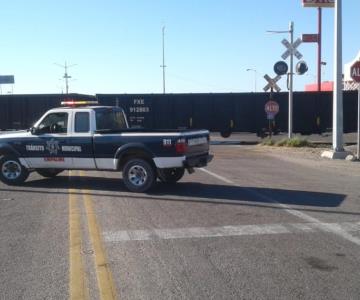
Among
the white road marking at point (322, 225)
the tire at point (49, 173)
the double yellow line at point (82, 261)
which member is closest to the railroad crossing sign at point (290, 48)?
the tire at point (49, 173)

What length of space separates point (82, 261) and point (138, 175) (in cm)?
553

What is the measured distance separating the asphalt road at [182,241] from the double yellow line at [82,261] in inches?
0.5

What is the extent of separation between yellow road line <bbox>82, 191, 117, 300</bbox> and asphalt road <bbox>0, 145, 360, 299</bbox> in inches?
0.5

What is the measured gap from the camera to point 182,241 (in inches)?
296

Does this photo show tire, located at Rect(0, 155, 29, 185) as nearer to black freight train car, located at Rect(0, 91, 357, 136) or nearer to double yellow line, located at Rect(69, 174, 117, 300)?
double yellow line, located at Rect(69, 174, 117, 300)

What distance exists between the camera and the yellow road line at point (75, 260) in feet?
18.1

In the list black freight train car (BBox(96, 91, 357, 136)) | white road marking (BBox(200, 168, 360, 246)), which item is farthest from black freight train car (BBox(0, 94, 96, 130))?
white road marking (BBox(200, 168, 360, 246))

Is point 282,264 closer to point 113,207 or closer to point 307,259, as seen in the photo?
point 307,259

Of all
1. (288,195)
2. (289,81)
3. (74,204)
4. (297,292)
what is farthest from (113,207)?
(289,81)

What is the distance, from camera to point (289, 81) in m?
27.1

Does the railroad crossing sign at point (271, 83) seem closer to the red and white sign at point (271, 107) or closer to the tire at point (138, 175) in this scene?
the red and white sign at point (271, 107)

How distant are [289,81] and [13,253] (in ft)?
71.3

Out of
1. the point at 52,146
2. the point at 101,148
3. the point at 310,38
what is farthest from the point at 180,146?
the point at 310,38

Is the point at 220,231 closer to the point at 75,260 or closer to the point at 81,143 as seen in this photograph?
the point at 75,260
